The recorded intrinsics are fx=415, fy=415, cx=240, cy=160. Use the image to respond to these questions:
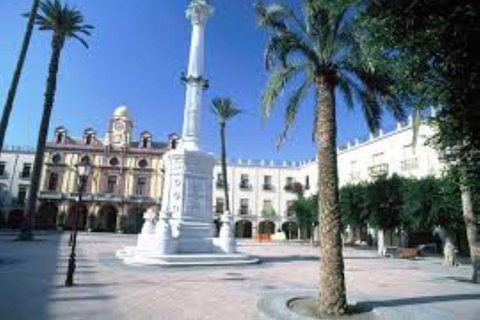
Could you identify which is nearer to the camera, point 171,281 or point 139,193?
point 171,281

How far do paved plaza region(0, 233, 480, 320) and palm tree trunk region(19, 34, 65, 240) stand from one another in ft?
37.6

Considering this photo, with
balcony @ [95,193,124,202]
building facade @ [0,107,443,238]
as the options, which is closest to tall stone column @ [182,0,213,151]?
building facade @ [0,107,443,238]

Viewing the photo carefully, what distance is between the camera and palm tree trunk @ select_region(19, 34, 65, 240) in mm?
27766

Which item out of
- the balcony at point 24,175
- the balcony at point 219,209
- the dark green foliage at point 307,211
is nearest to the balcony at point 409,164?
the dark green foliage at point 307,211

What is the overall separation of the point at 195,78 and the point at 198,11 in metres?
3.91

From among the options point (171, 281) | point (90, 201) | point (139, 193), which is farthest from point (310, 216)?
point (171, 281)

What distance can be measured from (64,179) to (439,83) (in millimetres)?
58496

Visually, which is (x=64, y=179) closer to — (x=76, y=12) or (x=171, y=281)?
(x=76, y=12)

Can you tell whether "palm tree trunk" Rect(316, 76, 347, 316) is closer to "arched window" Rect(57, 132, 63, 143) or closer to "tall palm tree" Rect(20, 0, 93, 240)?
"tall palm tree" Rect(20, 0, 93, 240)

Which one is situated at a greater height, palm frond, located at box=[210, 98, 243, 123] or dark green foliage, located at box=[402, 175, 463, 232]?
palm frond, located at box=[210, 98, 243, 123]

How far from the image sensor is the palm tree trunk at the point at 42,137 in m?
27.8

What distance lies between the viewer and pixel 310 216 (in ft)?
166

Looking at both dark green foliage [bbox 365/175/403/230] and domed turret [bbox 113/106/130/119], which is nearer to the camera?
dark green foliage [bbox 365/175/403/230]

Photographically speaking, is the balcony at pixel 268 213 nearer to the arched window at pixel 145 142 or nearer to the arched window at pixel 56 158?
the arched window at pixel 145 142
